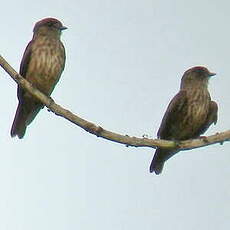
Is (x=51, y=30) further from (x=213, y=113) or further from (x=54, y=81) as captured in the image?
(x=213, y=113)

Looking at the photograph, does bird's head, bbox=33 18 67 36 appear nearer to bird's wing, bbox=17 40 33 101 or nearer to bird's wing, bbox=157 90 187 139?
bird's wing, bbox=17 40 33 101

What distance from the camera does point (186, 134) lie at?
31.0ft

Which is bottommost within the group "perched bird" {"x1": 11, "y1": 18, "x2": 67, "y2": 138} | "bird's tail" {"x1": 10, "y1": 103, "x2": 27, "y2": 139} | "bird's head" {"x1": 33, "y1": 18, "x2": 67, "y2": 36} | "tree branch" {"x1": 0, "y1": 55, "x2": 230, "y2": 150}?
"tree branch" {"x1": 0, "y1": 55, "x2": 230, "y2": 150}

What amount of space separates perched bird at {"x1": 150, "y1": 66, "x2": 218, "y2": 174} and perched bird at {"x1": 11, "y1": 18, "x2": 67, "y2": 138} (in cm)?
159

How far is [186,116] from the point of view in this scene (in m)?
9.41

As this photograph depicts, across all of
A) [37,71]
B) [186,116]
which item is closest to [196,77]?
[186,116]

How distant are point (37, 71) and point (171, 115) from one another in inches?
73.5

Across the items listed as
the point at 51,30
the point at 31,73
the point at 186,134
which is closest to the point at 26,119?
the point at 31,73

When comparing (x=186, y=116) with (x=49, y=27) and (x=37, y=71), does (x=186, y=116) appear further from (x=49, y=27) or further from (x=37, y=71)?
(x=49, y=27)

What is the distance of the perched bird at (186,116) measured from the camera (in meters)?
9.22

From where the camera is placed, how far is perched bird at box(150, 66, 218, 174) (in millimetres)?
9219

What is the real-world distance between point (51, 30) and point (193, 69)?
213 cm

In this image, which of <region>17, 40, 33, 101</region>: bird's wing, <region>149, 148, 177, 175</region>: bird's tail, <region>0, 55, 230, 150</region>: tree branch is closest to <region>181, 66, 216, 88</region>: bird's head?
<region>149, 148, 177, 175</region>: bird's tail

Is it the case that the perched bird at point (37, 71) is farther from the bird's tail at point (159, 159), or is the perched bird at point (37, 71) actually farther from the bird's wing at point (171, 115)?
the bird's tail at point (159, 159)
